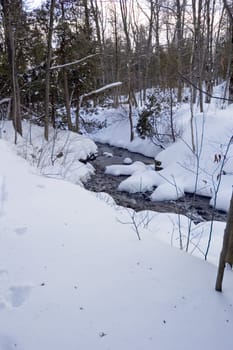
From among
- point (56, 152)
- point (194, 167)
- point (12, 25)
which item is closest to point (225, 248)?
point (194, 167)

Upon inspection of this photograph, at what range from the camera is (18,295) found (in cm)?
200

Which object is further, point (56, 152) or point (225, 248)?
point (56, 152)

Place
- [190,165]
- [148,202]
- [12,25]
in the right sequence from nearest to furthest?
[148,202] → [12,25] → [190,165]

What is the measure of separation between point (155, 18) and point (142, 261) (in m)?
17.2

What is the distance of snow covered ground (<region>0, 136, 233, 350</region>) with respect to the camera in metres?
1.72

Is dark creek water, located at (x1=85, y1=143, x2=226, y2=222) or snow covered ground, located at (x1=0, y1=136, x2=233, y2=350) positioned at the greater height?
snow covered ground, located at (x1=0, y1=136, x2=233, y2=350)

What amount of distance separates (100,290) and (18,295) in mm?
506

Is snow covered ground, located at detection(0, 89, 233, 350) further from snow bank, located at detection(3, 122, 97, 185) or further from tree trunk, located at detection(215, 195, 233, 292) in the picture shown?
snow bank, located at detection(3, 122, 97, 185)

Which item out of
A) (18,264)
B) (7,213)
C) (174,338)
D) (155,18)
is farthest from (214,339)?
(155,18)

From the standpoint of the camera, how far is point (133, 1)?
681 inches

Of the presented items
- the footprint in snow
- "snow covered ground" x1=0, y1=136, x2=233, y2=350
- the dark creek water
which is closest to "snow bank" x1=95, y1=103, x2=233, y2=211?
the dark creek water

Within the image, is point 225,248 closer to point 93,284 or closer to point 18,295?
point 93,284

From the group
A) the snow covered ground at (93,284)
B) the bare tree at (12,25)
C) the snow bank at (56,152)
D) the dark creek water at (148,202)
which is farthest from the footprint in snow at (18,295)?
the bare tree at (12,25)

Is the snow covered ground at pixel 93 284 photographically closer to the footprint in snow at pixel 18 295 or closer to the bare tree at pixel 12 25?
the footprint in snow at pixel 18 295
